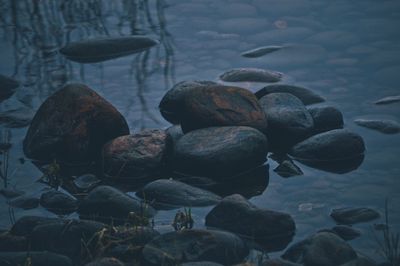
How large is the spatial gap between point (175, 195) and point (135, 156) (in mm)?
451

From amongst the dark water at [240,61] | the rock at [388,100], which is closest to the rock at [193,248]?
the dark water at [240,61]

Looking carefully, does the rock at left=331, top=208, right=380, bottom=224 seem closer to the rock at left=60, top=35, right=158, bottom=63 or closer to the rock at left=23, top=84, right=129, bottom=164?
the rock at left=23, top=84, right=129, bottom=164

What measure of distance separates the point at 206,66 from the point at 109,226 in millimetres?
2514

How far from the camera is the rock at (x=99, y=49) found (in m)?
6.05

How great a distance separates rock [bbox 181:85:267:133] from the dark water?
1.15 ft

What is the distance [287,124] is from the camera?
4773 millimetres

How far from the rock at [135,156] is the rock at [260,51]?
1724mm

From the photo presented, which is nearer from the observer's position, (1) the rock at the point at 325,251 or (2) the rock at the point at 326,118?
(1) the rock at the point at 325,251

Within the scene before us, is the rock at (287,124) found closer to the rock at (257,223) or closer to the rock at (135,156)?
the rock at (135,156)

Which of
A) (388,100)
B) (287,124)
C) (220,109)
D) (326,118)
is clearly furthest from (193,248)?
(388,100)

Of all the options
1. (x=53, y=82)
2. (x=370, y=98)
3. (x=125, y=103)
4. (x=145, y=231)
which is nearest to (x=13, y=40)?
(x=53, y=82)

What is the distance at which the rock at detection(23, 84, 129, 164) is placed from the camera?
4641 millimetres

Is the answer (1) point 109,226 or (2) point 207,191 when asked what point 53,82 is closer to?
(2) point 207,191

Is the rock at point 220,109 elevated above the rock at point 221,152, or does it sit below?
above
